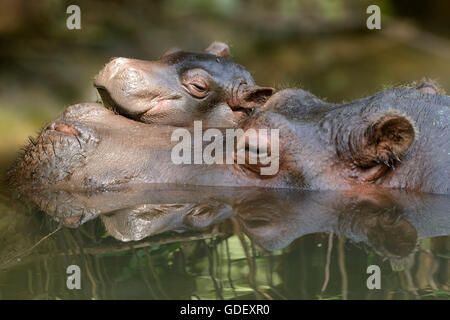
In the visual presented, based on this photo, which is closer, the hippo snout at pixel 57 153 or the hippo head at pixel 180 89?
the hippo snout at pixel 57 153

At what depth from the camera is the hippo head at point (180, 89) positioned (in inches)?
189

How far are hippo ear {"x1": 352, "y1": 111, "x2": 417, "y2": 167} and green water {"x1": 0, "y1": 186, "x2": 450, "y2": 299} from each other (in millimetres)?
223

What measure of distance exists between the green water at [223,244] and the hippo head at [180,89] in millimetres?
1219

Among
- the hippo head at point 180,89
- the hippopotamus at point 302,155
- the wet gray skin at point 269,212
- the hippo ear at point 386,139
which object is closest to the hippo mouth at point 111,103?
the hippo head at point 180,89

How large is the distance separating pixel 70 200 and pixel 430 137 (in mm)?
1986

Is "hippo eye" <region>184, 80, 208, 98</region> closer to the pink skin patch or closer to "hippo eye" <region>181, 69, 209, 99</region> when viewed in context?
"hippo eye" <region>181, 69, 209, 99</region>

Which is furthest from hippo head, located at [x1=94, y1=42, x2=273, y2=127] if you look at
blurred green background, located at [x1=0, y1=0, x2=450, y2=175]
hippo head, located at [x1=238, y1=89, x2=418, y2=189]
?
hippo head, located at [x1=238, y1=89, x2=418, y2=189]

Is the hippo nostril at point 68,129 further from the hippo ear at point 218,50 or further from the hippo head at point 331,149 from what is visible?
the hippo ear at point 218,50

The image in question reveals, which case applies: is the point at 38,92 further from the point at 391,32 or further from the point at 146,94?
the point at 391,32

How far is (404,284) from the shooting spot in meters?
2.38

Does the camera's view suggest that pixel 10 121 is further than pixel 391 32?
No

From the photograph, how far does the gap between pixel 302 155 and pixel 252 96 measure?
169cm
